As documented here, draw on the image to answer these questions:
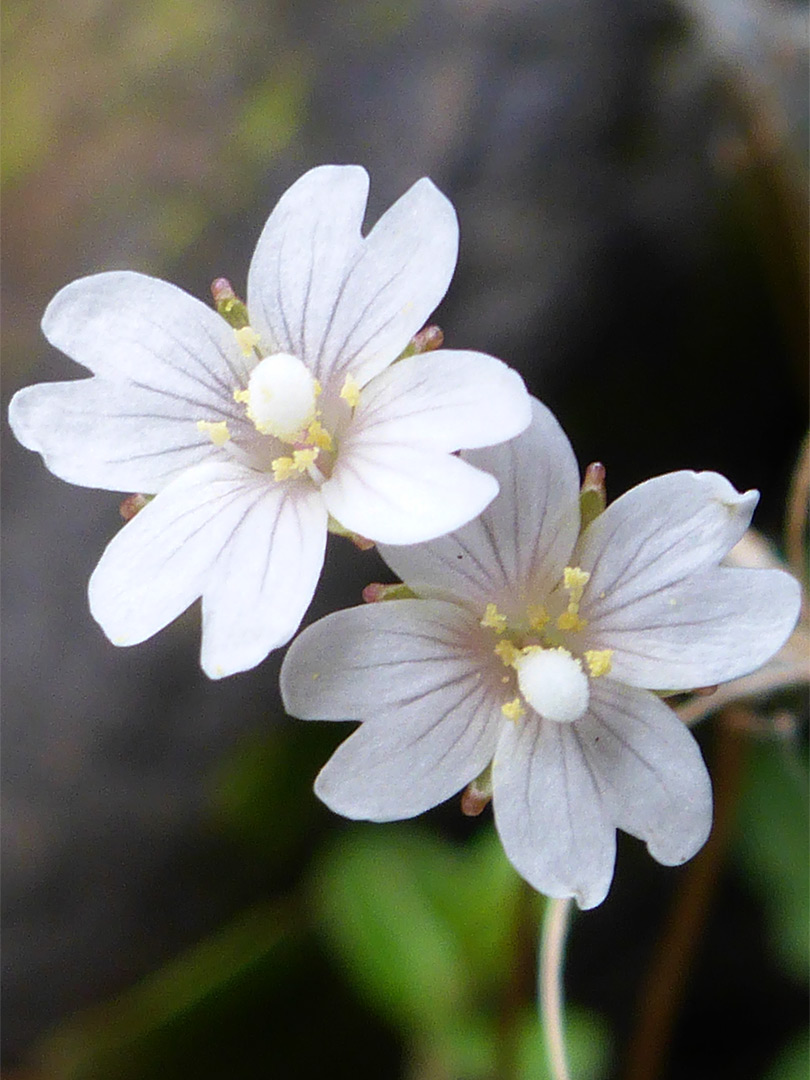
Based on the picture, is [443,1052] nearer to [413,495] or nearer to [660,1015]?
[660,1015]

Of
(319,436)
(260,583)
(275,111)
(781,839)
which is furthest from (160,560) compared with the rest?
(275,111)

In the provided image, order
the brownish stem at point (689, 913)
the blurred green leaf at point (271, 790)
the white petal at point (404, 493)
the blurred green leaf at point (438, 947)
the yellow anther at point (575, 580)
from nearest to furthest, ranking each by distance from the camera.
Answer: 1. the white petal at point (404, 493)
2. the yellow anther at point (575, 580)
3. the brownish stem at point (689, 913)
4. the blurred green leaf at point (438, 947)
5. the blurred green leaf at point (271, 790)

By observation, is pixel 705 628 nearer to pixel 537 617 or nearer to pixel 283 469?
pixel 537 617

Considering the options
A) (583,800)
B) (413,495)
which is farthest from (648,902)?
(413,495)

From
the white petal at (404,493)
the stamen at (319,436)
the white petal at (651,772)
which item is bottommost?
the white petal at (651,772)

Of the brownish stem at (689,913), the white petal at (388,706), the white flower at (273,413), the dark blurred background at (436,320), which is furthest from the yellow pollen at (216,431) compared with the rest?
the dark blurred background at (436,320)

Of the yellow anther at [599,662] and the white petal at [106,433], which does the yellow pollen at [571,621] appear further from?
the white petal at [106,433]

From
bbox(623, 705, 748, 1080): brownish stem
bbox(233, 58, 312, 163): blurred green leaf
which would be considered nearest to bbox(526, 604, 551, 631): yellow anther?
bbox(623, 705, 748, 1080): brownish stem
